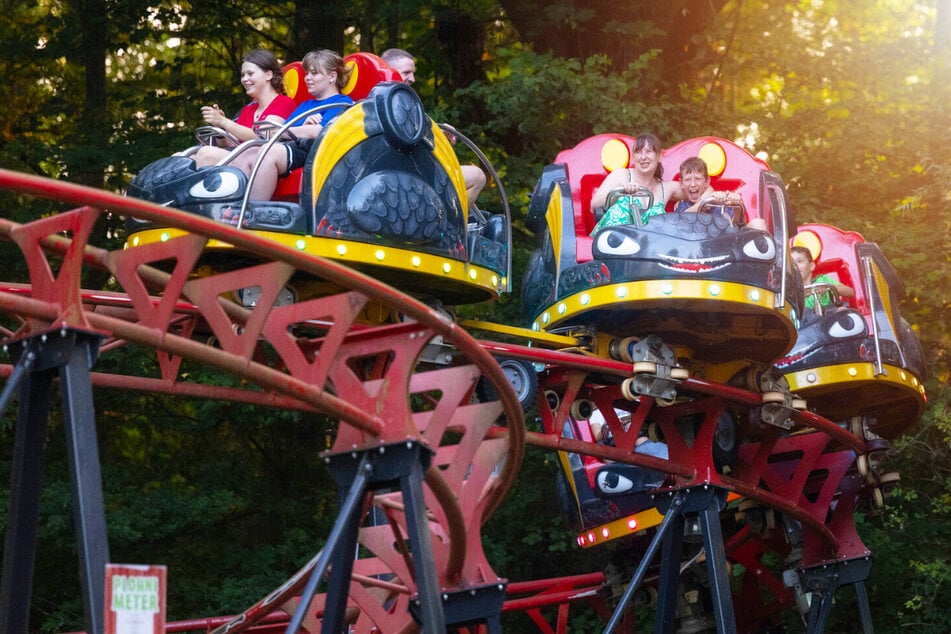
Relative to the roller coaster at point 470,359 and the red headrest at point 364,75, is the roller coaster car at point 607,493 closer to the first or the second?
the roller coaster at point 470,359

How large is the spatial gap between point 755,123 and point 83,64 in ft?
23.6

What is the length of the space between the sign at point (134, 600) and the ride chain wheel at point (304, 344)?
1.14m

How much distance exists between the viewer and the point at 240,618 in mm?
7531

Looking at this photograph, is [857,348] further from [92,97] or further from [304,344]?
[92,97]

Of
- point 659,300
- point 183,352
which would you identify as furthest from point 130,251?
point 659,300

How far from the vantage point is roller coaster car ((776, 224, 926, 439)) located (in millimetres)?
10523

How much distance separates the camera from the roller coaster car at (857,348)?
10.5 meters

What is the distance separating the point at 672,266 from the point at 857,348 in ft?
8.06

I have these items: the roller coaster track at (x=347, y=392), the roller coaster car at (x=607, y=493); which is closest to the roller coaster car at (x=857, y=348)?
the roller coaster track at (x=347, y=392)

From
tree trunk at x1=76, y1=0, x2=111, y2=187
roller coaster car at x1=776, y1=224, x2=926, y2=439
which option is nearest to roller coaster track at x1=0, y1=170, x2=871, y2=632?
roller coaster car at x1=776, y1=224, x2=926, y2=439

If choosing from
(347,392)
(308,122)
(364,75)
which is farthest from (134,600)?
(364,75)

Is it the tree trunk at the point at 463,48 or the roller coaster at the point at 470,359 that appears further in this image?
the tree trunk at the point at 463,48

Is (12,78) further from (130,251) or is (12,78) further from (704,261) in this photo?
(130,251)

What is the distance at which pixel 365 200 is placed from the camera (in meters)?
7.71
